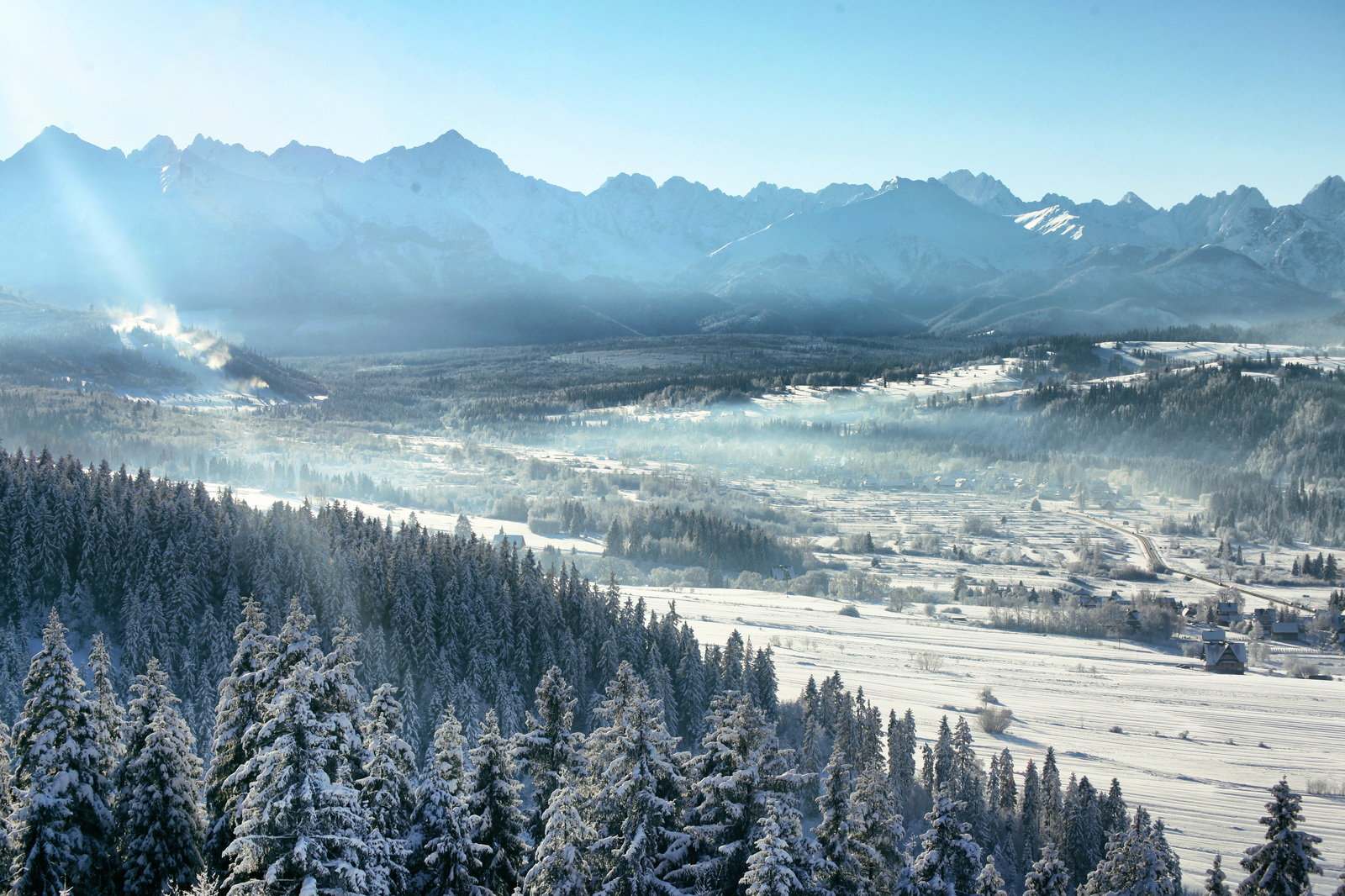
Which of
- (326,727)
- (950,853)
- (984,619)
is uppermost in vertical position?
(326,727)

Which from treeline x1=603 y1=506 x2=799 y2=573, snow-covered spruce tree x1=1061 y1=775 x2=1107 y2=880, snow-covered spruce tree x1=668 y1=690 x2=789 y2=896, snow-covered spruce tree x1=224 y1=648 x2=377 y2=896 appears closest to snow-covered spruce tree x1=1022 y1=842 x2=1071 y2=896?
snow-covered spruce tree x1=668 y1=690 x2=789 y2=896

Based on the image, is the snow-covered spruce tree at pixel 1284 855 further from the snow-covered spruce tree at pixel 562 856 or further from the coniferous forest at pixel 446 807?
the snow-covered spruce tree at pixel 562 856

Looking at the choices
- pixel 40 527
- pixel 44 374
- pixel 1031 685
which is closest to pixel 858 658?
pixel 1031 685

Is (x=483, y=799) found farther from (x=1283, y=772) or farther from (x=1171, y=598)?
(x=1171, y=598)

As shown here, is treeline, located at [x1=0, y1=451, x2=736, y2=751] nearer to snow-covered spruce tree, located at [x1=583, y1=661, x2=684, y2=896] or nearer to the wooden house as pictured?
snow-covered spruce tree, located at [x1=583, y1=661, x2=684, y2=896]

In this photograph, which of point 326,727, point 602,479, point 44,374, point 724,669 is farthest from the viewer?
point 44,374

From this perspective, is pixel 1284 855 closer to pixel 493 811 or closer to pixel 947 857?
pixel 947 857

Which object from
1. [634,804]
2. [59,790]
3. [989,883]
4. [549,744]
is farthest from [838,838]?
[59,790]
